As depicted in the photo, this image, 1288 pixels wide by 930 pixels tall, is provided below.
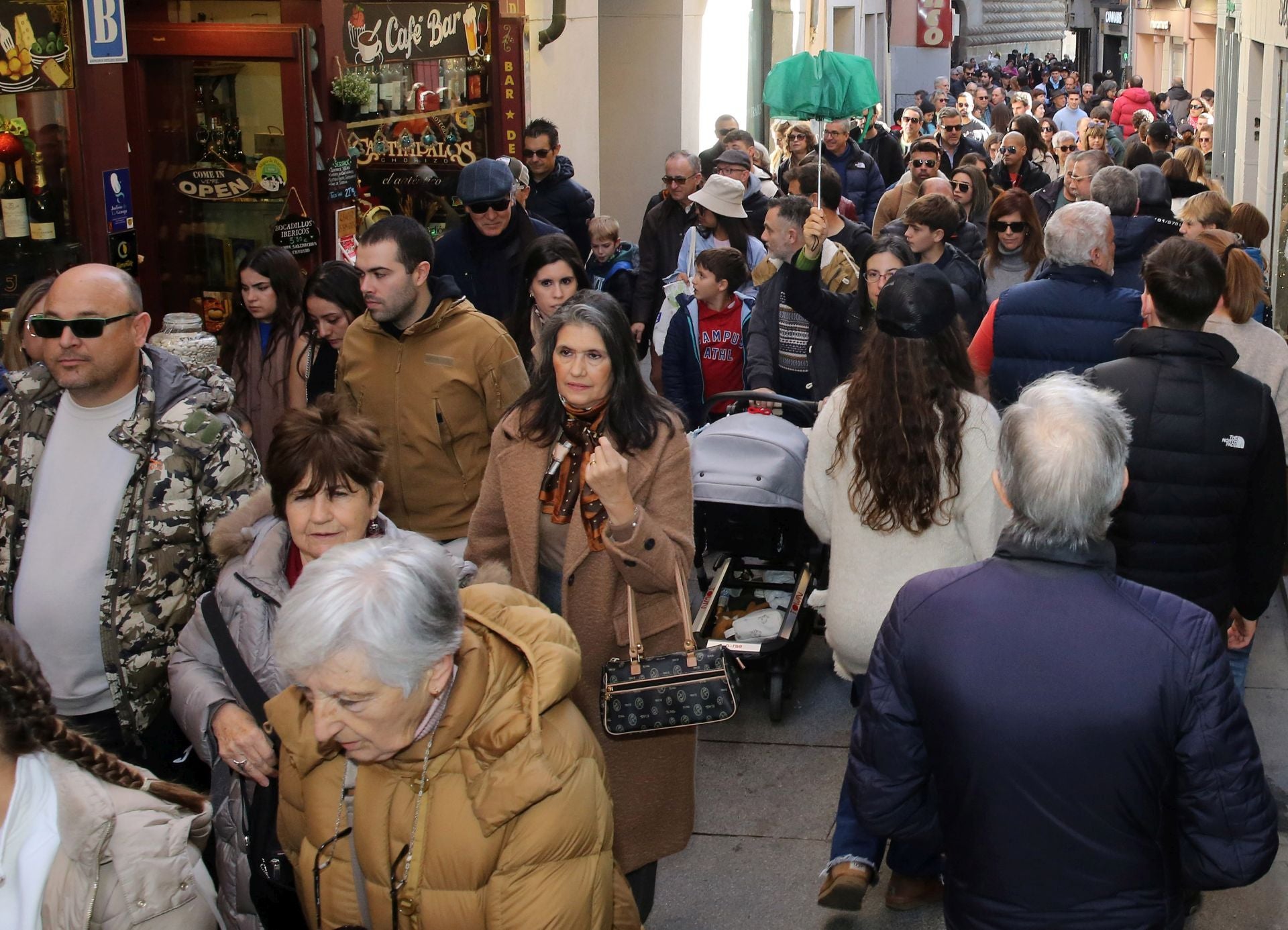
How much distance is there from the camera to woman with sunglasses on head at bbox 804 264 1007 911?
14.2ft

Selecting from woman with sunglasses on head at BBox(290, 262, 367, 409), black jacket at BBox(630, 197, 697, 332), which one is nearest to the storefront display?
black jacket at BBox(630, 197, 697, 332)

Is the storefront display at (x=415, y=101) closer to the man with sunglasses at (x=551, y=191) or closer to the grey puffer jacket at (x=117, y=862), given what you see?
the man with sunglasses at (x=551, y=191)

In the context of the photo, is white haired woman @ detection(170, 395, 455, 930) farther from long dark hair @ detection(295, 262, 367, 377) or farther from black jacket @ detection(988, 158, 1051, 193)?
black jacket @ detection(988, 158, 1051, 193)

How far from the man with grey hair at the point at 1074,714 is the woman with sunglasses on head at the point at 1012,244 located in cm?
523

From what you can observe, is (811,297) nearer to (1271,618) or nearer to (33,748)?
(1271,618)

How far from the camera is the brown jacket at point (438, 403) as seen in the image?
17.5 feet

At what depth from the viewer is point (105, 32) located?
758 centimetres

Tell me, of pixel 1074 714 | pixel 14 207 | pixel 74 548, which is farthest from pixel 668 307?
pixel 1074 714

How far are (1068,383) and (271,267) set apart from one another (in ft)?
13.4

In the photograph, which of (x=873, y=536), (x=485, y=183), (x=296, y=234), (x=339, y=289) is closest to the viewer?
(x=873, y=536)

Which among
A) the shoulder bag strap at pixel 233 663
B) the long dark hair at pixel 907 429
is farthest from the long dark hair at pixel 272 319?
the long dark hair at pixel 907 429

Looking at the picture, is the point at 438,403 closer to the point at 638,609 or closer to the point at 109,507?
the point at 109,507

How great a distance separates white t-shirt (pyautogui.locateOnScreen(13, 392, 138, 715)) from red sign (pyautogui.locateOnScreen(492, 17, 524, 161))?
851cm

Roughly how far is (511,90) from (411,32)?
168 centimetres
